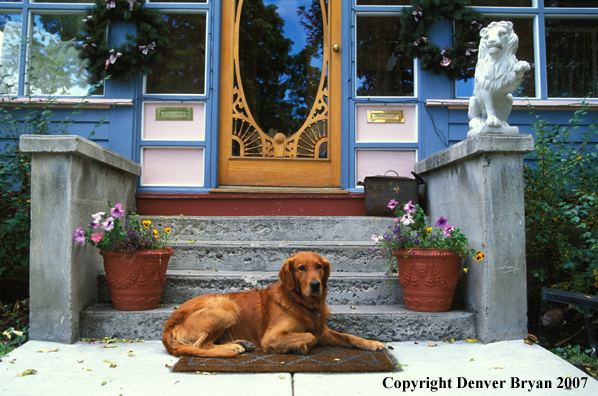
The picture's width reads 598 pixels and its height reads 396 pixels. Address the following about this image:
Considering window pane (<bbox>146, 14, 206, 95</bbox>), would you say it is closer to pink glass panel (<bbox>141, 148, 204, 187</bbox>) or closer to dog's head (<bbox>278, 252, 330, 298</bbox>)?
pink glass panel (<bbox>141, 148, 204, 187</bbox>)

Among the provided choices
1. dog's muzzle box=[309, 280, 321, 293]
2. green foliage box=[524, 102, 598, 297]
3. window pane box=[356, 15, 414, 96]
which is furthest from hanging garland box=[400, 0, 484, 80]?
dog's muzzle box=[309, 280, 321, 293]

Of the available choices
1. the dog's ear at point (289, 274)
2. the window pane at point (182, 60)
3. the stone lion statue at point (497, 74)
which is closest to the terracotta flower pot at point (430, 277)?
the dog's ear at point (289, 274)

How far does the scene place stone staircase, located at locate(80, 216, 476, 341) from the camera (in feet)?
9.60

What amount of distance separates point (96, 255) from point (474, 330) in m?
2.81

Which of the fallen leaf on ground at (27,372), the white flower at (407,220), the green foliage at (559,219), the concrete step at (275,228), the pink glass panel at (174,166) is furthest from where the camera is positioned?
the pink glass panel at (174,166)

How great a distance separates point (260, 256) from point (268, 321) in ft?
2.86

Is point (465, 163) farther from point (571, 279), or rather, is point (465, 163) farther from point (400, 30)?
point (400, 30)

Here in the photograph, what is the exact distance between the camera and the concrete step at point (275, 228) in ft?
13.1

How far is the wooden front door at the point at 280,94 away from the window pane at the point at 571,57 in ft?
7.95

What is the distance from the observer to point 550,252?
11.8 ft

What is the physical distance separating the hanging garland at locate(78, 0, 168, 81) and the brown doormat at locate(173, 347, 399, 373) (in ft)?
10.6

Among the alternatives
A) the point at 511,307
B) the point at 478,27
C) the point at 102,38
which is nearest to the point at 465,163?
the point at 511,307

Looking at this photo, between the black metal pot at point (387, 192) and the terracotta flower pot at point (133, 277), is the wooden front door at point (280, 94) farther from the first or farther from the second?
the terracotta flower pot at point (133, 277)

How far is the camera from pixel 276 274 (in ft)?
11.0
